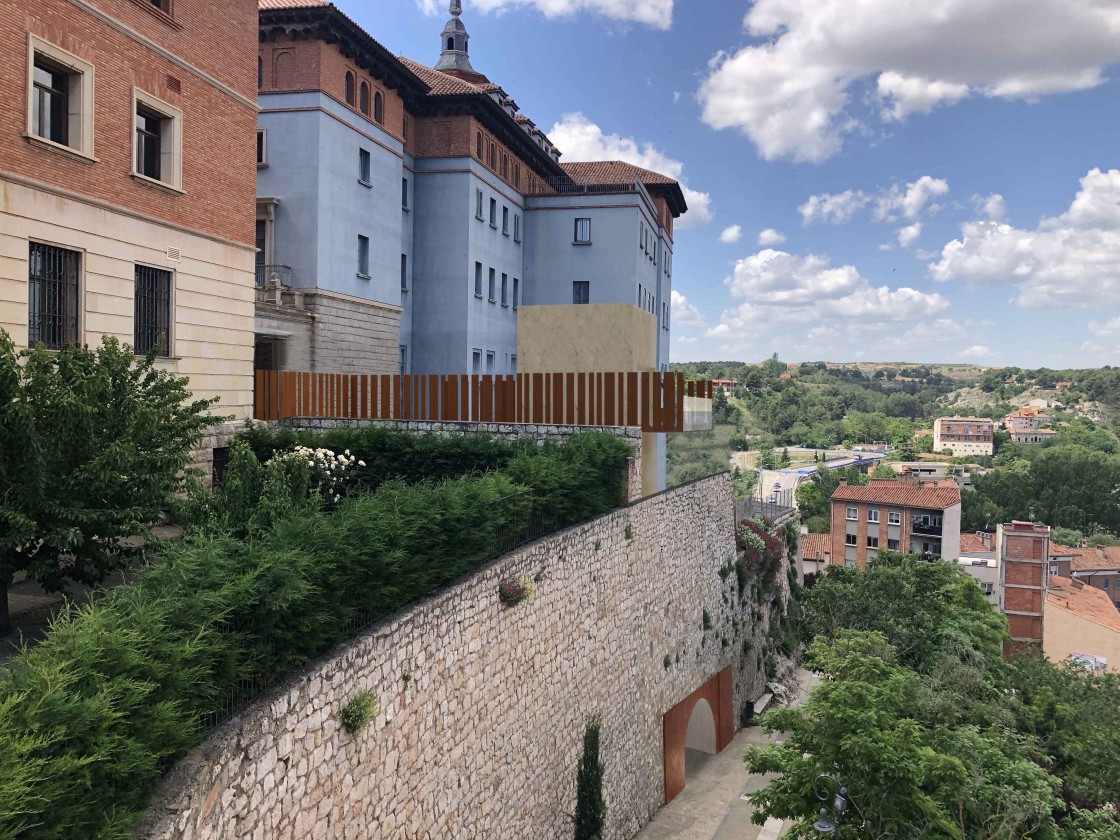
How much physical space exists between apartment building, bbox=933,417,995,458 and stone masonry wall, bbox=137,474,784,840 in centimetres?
17993

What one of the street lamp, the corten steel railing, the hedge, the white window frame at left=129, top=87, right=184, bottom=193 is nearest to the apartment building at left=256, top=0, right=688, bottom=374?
the corten steel railing

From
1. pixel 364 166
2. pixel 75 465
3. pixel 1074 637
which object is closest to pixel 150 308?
pixel 75 465

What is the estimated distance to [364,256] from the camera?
27656mm

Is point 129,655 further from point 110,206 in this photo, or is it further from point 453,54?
point 453,54

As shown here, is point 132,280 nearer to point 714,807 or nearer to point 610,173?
point 714,807

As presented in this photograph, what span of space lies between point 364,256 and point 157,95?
1190 centimetres

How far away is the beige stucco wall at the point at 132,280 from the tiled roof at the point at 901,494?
57025mm

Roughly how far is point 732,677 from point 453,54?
1638 inches

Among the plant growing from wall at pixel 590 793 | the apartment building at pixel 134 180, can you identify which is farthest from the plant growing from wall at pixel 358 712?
the plant growing from wall at pixel 590 793

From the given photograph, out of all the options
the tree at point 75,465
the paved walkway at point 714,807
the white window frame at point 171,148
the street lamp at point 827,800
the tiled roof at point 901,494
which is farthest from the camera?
the tiled roof at point 901,494

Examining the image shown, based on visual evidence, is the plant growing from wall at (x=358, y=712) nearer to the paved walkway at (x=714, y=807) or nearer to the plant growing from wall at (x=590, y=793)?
the plant growing from wall at (x=590, y=793)

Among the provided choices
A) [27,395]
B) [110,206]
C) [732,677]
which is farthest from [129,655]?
[732,677]

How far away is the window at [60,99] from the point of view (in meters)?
13.4

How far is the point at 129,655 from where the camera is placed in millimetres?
5621
